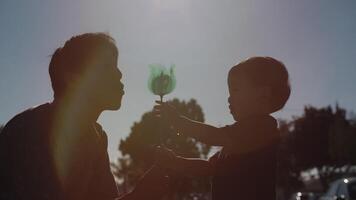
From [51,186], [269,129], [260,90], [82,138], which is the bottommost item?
[51,186]

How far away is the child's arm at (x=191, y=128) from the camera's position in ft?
10.8

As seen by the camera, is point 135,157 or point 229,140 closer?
point 229,140

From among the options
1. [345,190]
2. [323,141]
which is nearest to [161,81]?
[345,190]

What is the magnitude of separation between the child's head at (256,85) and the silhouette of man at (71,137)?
915 mm

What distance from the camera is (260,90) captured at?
3596 mm

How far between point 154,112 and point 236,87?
665mm

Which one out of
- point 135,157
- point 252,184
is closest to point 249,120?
point 252,184

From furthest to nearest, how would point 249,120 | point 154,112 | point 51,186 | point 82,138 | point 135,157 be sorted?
point 135,157
point 249,120
point 154,112
point 82,138
point 51,186

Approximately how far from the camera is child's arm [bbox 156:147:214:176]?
124 inches

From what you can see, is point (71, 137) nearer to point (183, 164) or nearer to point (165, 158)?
point (165, 158)

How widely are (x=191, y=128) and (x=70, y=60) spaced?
91cm

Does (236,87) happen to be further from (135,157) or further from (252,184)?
(135,157)

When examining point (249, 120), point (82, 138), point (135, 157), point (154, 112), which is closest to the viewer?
point (82, 138)

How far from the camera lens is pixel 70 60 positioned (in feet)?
9.45
